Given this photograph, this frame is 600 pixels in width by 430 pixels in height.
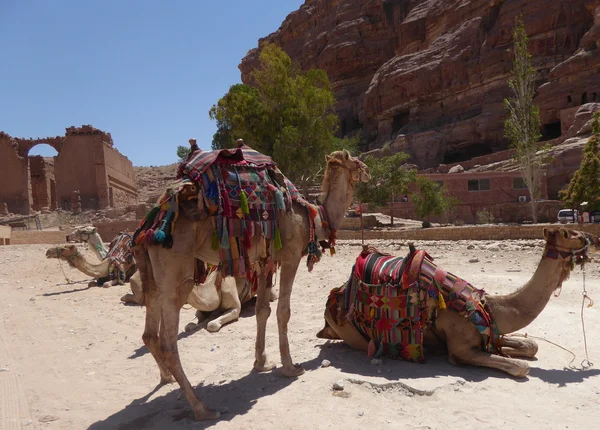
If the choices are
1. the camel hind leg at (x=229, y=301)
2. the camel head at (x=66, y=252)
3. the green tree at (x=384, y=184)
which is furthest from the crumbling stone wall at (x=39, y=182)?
the camel hind leg at (x=229, y=301)

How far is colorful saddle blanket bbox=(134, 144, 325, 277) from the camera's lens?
4.23 meters

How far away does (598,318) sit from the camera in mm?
6328

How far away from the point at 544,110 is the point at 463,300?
1509 inches

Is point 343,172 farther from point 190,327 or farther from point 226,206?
point 190,327

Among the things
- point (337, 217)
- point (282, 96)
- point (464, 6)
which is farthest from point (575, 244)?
point (464, 6)

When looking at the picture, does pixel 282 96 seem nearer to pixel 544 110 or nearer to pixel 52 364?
pixel 544 110

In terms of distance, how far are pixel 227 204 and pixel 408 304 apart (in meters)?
1.98

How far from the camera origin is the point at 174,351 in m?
4.13

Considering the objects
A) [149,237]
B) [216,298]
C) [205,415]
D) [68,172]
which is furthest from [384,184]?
[68,172]

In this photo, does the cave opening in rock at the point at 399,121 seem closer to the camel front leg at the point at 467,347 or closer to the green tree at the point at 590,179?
the green tree at the point at 590,179

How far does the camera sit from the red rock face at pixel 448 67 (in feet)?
127

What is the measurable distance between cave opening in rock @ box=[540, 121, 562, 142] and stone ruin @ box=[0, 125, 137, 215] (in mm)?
37595

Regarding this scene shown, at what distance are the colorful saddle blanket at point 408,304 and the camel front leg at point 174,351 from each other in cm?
182

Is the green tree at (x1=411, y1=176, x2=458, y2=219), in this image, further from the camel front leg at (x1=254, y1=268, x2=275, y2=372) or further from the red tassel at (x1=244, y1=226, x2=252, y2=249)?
the red tassel at (x1=244, y1=226, x2=252, y2=249)
